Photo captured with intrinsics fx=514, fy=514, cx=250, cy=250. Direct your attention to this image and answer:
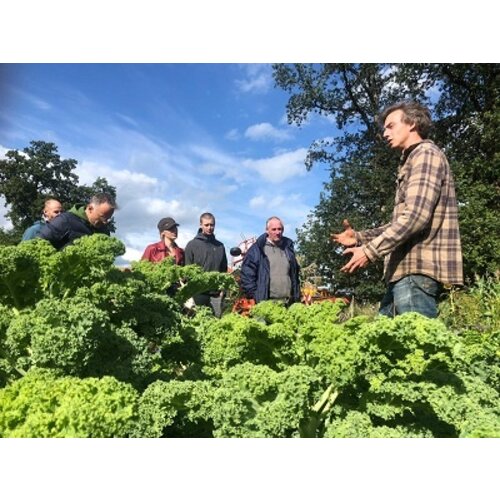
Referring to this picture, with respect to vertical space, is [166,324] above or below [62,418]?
above

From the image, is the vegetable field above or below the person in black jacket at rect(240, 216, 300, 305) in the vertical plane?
below

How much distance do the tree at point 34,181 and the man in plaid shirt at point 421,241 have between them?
4102 centimetres

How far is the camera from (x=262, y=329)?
2.29 metres

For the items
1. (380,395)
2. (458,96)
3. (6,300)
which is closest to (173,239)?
(6,300)

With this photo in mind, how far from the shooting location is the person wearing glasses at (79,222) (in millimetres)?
3982

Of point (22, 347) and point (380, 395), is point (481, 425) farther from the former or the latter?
point (22, 347)

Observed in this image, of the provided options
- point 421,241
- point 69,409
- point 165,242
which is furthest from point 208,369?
point 165,242

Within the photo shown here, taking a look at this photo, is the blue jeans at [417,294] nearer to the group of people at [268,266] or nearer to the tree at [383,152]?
the group of people at [268,266]

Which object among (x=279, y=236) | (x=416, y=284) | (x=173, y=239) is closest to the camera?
(x=416, y=284)

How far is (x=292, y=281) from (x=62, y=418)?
15.8 ft

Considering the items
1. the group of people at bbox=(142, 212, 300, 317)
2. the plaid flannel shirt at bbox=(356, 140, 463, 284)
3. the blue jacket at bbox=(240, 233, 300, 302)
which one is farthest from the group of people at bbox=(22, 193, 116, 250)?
the plaid flannel shirt at bbox=(356, 140, 463, 284)

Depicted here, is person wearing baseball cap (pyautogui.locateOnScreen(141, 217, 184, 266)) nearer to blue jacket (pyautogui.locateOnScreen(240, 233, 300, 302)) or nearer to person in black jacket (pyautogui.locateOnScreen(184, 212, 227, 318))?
person in black jacket (pyautogui.locateOnScreen(184, 212, 227, 318))

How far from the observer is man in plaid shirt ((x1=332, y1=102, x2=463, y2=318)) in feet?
10.0

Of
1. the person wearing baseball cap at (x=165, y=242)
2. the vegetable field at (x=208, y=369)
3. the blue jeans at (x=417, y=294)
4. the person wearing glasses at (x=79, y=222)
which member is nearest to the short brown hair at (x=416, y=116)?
the blue jeans at (x=417, y=294)
